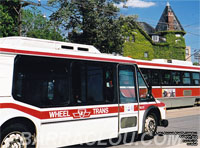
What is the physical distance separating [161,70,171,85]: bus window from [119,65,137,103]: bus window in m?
10.2

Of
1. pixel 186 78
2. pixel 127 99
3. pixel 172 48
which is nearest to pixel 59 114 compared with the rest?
pixel 127 99

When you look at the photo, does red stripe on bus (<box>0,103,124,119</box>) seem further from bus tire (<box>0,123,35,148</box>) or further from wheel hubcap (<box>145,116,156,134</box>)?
wheel hubcap (<box>145,116,156,134</box>)

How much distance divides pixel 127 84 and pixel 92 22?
20.7m

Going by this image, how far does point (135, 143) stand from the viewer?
8.48m

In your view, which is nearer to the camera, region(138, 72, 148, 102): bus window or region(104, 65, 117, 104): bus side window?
region(104, 65, 117, 104): bus side window

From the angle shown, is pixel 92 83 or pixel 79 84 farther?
pixel 92 83

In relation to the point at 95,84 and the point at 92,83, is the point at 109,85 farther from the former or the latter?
the point at 92,83

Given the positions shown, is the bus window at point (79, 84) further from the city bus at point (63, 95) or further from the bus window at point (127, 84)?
the bus window at point (127, 84)

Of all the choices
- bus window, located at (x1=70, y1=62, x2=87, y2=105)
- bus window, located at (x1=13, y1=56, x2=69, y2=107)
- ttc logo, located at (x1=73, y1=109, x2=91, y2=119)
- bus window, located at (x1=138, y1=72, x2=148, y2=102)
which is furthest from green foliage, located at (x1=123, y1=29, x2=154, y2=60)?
bus window, located at (x1=13, y1=56, x2=69, y2=107)

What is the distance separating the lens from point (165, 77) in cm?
1881

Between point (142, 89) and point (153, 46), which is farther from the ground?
point (153, 46)

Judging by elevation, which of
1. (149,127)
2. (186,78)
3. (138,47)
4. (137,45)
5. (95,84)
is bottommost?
(149,127)

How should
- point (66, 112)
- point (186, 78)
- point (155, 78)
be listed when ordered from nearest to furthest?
point (66, 112) → point (155, 78) → point (186, 78)

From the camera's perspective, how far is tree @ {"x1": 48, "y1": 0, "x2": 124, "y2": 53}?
28172mm
